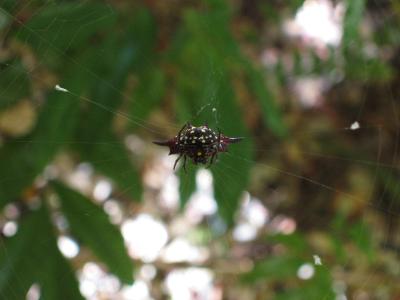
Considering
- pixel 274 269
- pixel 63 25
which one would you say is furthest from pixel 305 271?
pixel 63 25

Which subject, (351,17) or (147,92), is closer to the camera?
(351,17)

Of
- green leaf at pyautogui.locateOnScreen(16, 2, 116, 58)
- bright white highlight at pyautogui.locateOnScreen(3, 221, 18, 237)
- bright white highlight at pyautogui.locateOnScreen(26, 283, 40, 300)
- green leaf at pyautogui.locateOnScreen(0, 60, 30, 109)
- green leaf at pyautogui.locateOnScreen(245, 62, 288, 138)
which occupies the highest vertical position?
green leaf at pyautogui.locateOnScreen(245, 62, 288, 138)

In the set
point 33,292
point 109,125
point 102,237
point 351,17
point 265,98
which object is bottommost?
point 33,292

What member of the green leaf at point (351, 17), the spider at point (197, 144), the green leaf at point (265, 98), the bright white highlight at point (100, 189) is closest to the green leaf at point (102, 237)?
the spider at point (197, 144)

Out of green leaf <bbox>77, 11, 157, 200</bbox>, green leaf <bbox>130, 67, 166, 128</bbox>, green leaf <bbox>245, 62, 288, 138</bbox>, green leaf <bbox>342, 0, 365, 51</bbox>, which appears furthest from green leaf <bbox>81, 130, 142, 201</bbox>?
green leaf <bbox>342, 0, 365, 51</bbox>

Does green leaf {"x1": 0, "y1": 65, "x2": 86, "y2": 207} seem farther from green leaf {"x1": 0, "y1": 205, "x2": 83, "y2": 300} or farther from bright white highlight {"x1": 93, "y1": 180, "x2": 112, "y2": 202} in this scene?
bright white highlight {"x1": 93, "y1": 180, "x2": 112, "y2": 202}

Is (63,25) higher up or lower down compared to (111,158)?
higher up

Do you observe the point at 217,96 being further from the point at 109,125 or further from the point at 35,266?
the point at 35,266

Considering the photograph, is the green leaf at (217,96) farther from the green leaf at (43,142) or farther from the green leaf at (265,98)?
the green leaf at (43,142)
